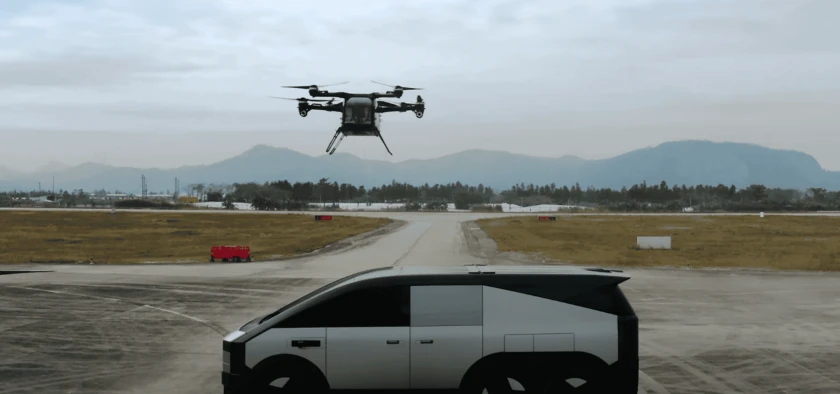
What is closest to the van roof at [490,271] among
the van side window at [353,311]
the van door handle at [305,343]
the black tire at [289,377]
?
the van side window at [353,311]

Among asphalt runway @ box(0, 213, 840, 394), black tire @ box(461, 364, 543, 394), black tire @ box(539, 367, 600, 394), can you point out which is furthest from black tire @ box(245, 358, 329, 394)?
asphalt runway @ box(0, 213, 840, 394)

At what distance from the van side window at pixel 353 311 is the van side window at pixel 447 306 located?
0.97 feet

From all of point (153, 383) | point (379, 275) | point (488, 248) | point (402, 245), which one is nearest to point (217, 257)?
point (402, 245)

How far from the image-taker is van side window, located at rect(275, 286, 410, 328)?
812 cm

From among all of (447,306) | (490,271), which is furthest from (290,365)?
(490,271)

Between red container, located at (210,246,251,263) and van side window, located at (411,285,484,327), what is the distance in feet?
92.5

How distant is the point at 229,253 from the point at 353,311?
28.5 meters

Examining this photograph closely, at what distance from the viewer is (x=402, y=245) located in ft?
145

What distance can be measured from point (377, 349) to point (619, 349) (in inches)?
114

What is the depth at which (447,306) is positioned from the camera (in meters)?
8.02

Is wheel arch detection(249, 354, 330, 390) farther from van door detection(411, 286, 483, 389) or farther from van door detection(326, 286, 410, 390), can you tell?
van door detection(411, 286, 483, 389)

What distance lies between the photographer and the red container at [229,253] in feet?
114

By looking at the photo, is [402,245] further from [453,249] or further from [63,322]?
[63,322]

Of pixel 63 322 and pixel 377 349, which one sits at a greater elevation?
pixel 377 349
